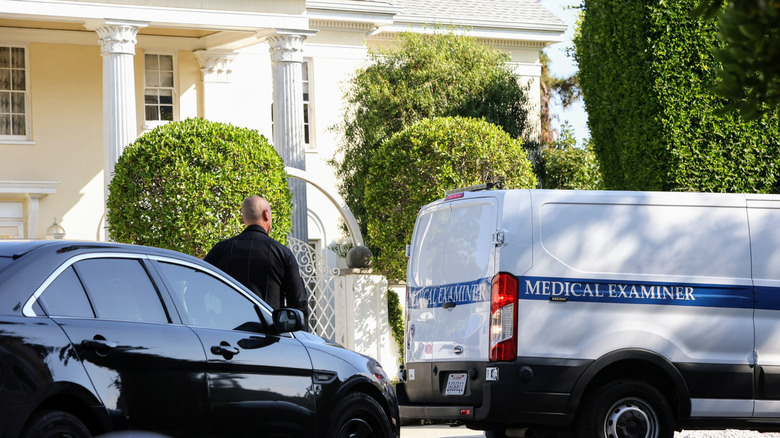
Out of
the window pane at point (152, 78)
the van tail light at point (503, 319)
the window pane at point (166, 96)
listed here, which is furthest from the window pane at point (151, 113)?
the van tail light at point (503, 319)

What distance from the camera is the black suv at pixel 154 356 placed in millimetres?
5383

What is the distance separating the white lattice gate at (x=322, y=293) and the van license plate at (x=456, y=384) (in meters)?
6.76

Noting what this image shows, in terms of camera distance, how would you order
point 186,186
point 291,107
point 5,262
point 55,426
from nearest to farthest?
point 55,426
point 5,262
point 186,186
point 291,107

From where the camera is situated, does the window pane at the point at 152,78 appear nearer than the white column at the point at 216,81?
Yes

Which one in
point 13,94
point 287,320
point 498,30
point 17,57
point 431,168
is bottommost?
point 287,320

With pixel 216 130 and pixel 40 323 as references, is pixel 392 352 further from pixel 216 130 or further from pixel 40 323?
pixel 40 323

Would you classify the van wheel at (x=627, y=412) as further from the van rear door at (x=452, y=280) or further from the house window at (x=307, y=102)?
the house window at (x=307, y=102)

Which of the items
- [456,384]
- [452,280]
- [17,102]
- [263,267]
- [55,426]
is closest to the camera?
[55,426]

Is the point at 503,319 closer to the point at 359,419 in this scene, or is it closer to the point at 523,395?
the point at 523,395

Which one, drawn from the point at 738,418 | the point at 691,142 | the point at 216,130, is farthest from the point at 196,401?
the point at 691,142

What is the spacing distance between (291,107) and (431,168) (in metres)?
4.37

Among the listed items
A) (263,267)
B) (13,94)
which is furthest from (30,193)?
(263,267)

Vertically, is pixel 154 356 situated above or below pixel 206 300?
below

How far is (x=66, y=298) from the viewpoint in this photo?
577 cm
